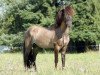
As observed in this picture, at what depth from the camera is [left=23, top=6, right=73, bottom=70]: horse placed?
41.0 feet

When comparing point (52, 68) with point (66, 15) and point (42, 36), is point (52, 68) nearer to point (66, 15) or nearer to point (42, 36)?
point (66, 15)

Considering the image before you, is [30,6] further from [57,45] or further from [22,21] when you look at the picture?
[57,45]

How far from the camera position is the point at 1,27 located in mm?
50250

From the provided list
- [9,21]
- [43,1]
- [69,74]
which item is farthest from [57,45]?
[9,21]

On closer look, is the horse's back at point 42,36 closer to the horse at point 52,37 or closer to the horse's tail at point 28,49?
the horse at point 52,37

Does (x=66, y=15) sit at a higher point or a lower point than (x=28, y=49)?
higher

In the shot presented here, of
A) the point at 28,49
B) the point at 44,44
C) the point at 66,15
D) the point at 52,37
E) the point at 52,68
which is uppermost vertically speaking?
the point at 66,15

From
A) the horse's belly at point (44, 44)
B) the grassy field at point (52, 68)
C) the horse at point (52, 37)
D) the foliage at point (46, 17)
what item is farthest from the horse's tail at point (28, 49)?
the foliage at point (46, 17)

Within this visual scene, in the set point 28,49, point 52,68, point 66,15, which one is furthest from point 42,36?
point 52,68

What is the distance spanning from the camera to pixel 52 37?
13.0m

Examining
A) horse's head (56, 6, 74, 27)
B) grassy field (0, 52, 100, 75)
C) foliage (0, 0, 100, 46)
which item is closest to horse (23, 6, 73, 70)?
horse's head (56, 6, 74, 27)

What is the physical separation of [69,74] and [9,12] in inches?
1541

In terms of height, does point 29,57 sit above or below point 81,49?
above

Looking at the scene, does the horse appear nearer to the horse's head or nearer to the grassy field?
the horse's head
